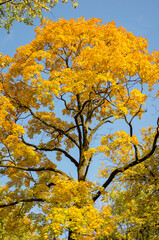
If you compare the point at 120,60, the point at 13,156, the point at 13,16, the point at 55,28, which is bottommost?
the point at 13,156

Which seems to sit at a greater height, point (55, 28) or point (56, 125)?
point (55, 28)

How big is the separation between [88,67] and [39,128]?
4.90m

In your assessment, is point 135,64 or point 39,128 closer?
point 135,64

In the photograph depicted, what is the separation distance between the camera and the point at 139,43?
1289 centimetres

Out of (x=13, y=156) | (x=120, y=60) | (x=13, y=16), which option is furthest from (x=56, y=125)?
(x=13, y=16)

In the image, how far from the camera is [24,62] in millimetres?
12562

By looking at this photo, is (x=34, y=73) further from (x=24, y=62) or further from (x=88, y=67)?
(x=88, y=67)

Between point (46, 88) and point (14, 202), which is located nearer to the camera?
point (46, 88)

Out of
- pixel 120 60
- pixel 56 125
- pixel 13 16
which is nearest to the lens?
pixel 13 16

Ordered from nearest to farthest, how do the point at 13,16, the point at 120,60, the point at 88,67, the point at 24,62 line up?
the point at 13,16
the point at 120,60
the point at 88,67
the point at 24,62

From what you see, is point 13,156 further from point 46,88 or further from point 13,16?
point 13,16

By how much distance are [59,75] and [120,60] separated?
9.98 feet

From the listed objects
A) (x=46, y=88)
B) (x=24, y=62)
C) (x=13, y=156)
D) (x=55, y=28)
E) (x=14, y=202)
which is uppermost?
(x=55, y=28)

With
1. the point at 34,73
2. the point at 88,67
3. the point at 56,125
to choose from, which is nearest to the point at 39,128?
the point at 56,125
